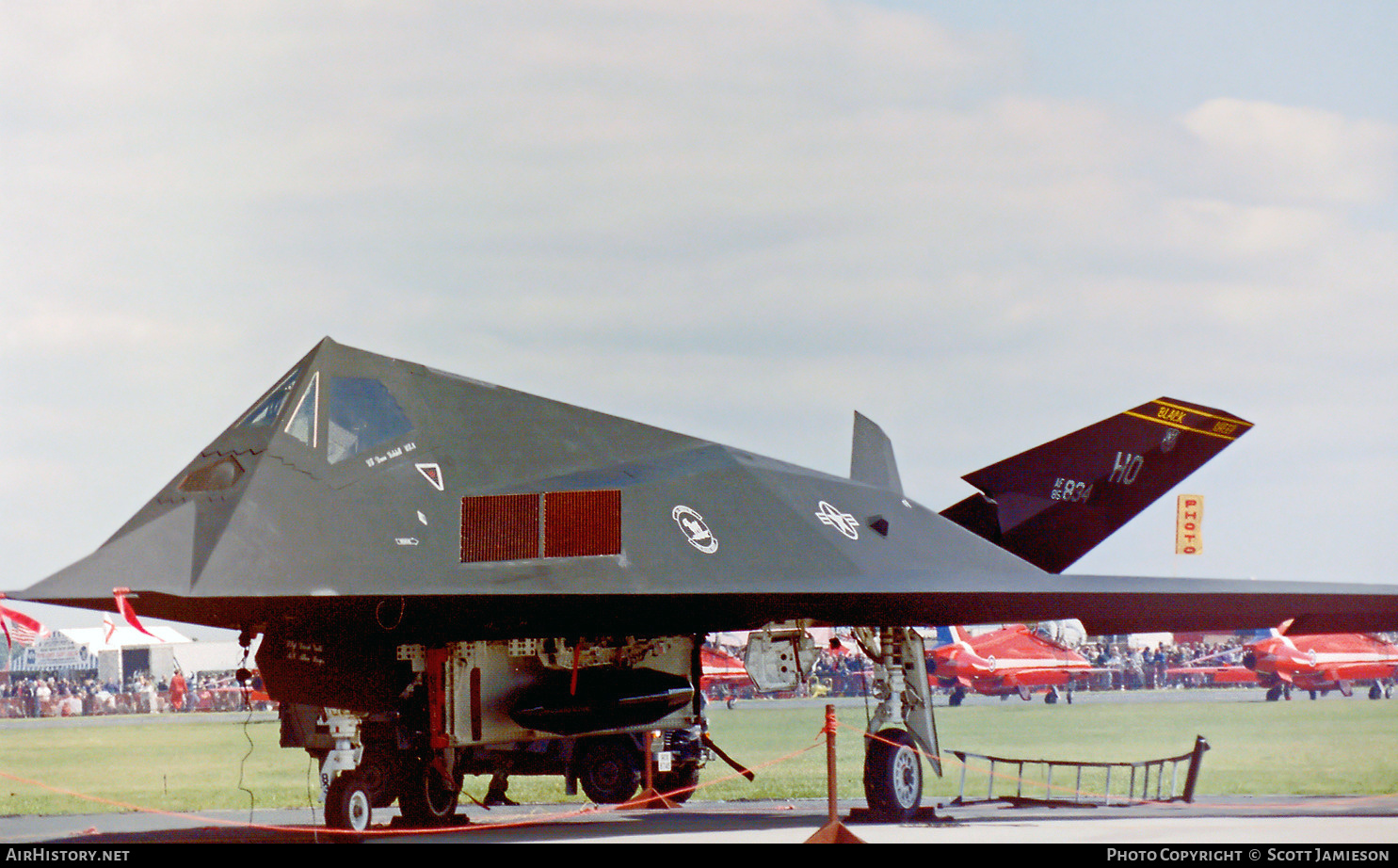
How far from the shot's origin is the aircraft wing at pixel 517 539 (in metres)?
9.74

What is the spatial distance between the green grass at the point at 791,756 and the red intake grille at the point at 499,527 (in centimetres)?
408

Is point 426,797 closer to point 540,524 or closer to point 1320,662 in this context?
point 540,524

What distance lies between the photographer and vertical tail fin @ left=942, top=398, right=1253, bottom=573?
16047 millimetres

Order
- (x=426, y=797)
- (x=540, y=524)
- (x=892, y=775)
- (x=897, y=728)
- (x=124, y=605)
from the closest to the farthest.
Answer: (x=124, y=605)
(x=540, y=524)
(x=426, y=797)
(x=892, y=775)
(x=897, y=728)

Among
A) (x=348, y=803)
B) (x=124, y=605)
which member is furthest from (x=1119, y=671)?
(x=124, y=605)

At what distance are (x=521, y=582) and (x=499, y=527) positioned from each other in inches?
17.8

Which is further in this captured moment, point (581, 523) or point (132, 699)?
point (132, 699)

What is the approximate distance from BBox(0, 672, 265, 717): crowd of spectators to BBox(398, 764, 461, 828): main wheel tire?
93.3 ft

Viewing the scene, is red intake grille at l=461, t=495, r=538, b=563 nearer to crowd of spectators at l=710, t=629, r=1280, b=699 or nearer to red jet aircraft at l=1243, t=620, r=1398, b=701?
crowd of spectators at l=710, t=629, r=1280, b=699

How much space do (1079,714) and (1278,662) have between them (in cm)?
1593

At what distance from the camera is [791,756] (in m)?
13.4
